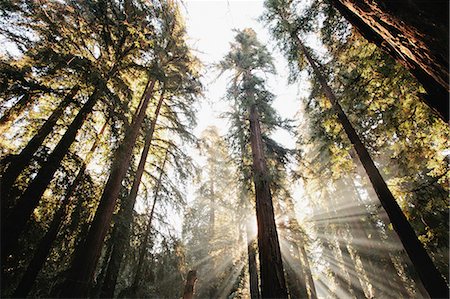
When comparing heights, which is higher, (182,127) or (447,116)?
(182,127)

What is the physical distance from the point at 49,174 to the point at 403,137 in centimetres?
923

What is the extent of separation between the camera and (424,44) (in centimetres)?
171

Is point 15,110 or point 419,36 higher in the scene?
point 15,110

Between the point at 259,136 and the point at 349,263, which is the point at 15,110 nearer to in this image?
the point at 259,136

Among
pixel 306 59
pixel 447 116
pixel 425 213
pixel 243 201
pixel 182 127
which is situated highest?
pixel 306 59

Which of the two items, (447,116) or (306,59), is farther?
Result: (306,59)

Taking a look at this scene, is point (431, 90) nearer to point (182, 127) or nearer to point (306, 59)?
point (306, 59)

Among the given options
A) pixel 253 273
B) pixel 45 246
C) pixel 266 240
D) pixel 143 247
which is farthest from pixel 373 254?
pixel 45 246

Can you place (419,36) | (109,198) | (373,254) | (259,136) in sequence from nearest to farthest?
1. (419,36)
2. (109,198)
3. (259,136)
4. (373,254)

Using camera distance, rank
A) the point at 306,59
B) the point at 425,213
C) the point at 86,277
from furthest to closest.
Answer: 1. the point at 306,59
2. the point at 425,213
3. the point at 86,277

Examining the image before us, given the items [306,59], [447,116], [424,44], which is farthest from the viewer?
[306,59]

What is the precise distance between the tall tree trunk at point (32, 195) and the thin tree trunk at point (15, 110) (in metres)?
1.95

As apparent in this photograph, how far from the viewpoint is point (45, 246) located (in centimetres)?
719

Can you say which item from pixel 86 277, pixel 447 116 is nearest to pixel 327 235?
pixel 86 277
